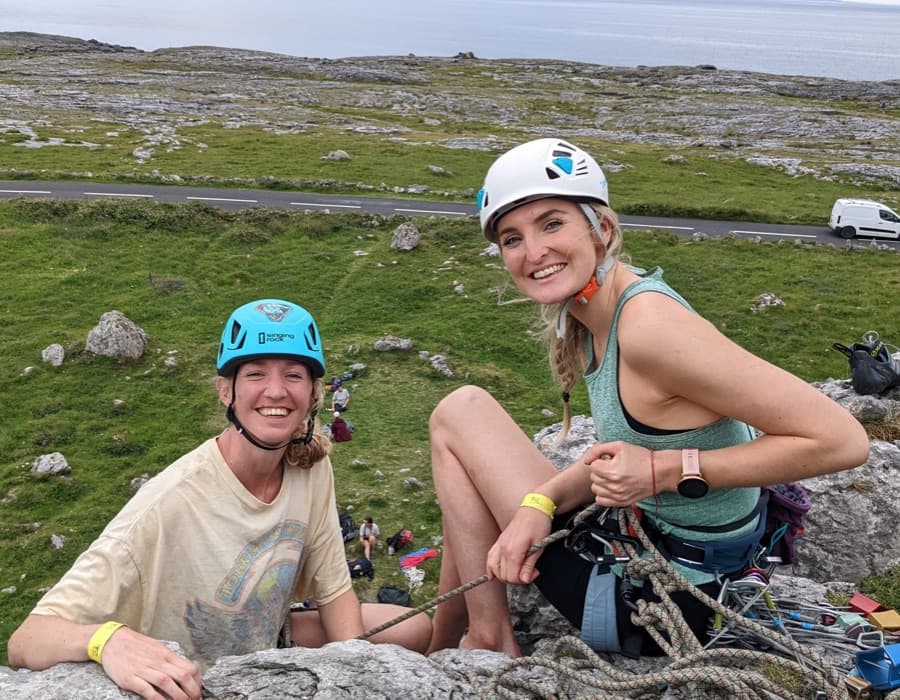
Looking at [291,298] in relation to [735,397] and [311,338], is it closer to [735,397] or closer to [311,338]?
[311,338]

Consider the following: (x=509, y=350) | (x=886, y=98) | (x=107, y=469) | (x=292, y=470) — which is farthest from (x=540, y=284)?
(x=886, y=98)

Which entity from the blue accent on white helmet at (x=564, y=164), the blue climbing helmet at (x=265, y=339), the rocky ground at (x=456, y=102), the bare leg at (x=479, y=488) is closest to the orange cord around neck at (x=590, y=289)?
the blue accent on white helmet at (x=564, y=164)

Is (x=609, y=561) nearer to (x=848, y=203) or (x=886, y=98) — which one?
(x=848, y=203)

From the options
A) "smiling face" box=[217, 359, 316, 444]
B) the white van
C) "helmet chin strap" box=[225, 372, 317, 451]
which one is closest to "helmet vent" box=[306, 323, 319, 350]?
"smiling face" box=[217, 359, 316, 444]

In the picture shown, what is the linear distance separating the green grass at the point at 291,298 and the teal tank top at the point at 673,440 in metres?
6.20

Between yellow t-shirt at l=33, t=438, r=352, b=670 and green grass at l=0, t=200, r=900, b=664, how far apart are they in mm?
5626

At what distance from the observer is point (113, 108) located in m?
58.6

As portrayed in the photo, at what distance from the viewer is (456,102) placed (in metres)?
71.6

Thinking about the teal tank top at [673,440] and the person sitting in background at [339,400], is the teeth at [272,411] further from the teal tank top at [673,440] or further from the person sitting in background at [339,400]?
the person sitting in background at [339,400]

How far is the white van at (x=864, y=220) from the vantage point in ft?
94.6

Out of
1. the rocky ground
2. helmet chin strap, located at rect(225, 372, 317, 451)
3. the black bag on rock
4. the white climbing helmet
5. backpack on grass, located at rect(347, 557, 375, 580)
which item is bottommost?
backpack on grass, located at rect(347, 557, 375, 580)

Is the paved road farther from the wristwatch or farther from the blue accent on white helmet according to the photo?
the wristwatch

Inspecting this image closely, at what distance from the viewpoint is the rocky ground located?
169 feet

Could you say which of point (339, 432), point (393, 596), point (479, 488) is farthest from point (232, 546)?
point (339, 432)
